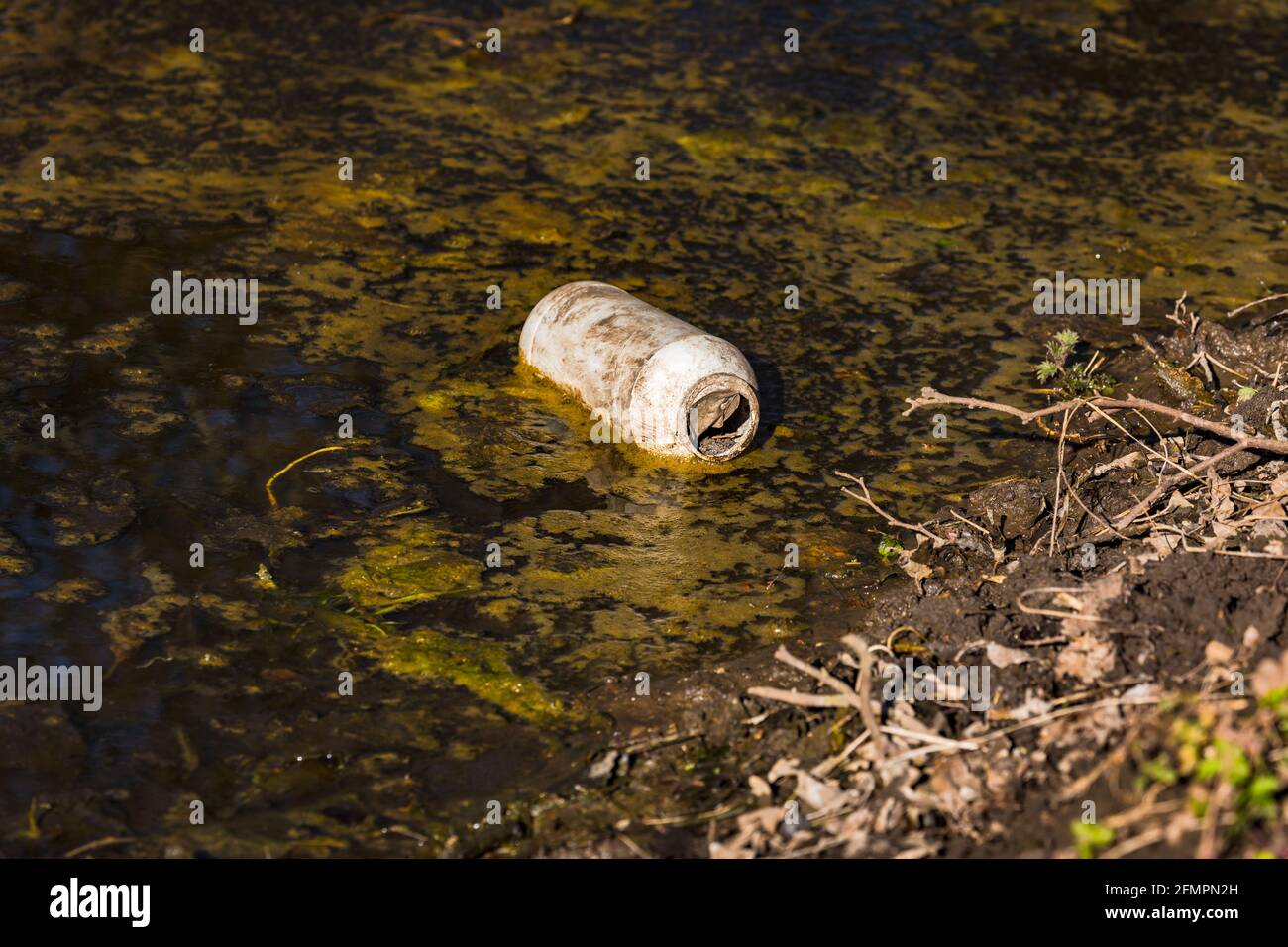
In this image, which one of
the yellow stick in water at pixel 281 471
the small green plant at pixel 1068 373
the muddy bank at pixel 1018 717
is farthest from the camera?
the small green plant at pixel 1068 373

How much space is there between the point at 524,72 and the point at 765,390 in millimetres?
4185

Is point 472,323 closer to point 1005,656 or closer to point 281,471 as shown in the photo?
point 281,471

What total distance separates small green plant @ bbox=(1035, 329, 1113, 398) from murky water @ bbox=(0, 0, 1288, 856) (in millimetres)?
279

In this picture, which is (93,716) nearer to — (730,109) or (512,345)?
(512,345)

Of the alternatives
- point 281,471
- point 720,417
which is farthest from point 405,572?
point 720,417

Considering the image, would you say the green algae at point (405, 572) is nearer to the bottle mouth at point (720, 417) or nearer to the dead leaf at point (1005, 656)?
the bottle mouth at point (720, 417)

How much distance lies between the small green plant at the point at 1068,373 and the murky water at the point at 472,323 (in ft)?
0.92

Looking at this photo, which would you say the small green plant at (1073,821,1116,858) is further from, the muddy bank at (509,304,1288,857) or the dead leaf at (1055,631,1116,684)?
the dead leaf at (1055,631,1116,684)

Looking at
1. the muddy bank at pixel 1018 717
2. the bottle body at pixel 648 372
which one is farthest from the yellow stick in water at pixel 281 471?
the muddy bank at pixel 1018 717

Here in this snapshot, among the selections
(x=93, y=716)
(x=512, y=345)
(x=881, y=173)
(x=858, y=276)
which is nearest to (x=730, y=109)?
(x=881, y=173)

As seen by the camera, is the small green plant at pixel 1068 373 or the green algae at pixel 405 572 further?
the small green plant at pixel 1068 373

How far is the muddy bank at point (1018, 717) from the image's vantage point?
3488 millimetres

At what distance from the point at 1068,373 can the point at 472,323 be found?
116 inches

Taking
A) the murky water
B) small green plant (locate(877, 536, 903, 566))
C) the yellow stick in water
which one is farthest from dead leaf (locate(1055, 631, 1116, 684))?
the yellow stick in water
